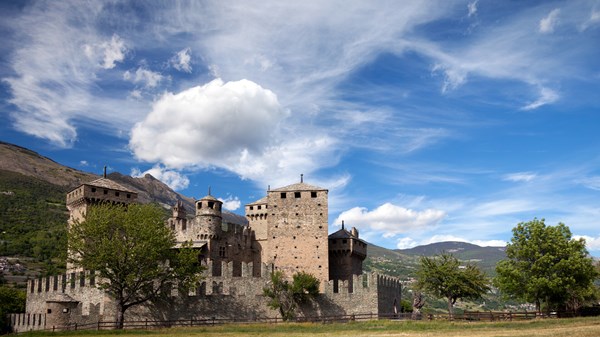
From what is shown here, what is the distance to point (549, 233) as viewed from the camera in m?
48.7

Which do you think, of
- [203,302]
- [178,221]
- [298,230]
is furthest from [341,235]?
[178,221]

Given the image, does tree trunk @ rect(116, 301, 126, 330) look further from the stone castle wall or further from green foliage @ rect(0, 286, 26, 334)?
green foliage @ rect(0, 286, 26, 334)

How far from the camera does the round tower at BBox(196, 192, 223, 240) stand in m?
63.1

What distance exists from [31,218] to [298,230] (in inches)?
3577

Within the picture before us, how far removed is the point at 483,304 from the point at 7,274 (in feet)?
457

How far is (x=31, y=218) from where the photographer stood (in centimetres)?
12875

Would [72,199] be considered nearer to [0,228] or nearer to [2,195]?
[0,228]

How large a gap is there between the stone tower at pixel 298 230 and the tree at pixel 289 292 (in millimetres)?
5308

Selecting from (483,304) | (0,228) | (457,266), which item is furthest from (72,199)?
(483,304)

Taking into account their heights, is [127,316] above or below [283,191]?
below

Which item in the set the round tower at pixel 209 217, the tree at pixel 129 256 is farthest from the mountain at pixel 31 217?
the tree at pixel 129 256

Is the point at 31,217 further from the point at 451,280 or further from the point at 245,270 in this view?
the point at 451,280

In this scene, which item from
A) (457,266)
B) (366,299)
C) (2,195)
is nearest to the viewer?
(366,299)

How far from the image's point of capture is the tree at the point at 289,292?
50750 millimetres
